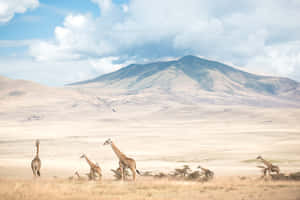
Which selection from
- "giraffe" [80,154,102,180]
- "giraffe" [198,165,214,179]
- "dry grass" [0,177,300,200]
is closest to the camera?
"dry grass" [0,177,300,200]

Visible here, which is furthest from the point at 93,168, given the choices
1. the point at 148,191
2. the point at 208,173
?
the point at 208,173

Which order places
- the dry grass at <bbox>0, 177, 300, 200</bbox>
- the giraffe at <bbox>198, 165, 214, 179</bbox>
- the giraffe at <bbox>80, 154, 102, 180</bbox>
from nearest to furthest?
the dry grass at <bbox>0, 177, 300, 200</bbox> → the giraffe at <bbox>80, 154, 102, 180</bbox> → the giraffe at <bbox>198, 165, 214, 179</bbox>

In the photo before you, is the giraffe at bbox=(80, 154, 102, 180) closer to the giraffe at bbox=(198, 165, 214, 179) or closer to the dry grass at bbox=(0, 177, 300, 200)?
the dry grass at bbox=(0, 177, 300, 200)

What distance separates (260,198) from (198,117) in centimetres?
15486

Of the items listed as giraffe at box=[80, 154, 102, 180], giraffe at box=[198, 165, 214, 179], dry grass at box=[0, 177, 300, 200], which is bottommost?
dry grass at box=[0, 177, 300, 200]

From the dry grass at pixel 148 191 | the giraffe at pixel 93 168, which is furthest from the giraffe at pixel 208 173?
the giraffe at pixel 93 168

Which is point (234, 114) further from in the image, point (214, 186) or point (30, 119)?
point (214, 186)

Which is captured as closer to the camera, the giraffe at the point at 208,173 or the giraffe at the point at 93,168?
the giraffe at the point at 93,168

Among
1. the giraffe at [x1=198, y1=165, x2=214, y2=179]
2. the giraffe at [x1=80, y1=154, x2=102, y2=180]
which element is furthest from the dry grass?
the giraffe at [x1=198, y1=165, x2=214, y2=179]

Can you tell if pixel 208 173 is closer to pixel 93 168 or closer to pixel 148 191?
pixel 148 191

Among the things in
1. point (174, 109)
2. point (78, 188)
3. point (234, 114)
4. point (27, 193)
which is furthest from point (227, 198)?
point (174, 109)

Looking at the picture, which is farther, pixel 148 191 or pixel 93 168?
pixel 93 168

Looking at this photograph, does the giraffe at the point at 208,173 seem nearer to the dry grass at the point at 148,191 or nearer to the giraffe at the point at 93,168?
the dry grass at the point at 148,191

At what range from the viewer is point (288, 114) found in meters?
144
